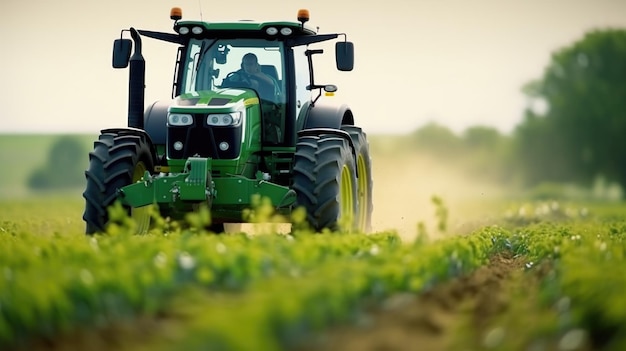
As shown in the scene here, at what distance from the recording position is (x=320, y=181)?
1267 cm

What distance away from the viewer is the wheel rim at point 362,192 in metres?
15.2

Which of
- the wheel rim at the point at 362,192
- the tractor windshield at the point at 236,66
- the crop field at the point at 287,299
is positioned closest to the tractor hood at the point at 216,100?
the tractor windshield at the point at 236,66

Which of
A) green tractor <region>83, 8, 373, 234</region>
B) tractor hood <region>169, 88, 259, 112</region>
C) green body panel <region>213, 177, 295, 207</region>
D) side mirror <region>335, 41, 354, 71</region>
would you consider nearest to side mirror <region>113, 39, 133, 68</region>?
green tractor <region>83, 8, 373, 234</region>

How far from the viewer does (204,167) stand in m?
12.9

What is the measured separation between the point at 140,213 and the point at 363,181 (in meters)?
3.00

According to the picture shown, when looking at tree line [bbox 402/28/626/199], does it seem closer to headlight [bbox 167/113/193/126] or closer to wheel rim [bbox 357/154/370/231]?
wheel rim [bbox 357/154/370/231]

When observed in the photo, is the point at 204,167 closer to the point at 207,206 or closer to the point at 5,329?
the point at 207,206

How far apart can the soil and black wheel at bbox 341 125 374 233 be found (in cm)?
598

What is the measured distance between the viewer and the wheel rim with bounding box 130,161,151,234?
529 inches

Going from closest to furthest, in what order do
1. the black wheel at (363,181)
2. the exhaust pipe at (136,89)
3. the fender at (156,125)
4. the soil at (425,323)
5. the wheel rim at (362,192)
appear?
the soil at (425,323) < the exhaust pipe at (136,89) < the fender at (156,125) < the black wheel at (363,181) < the wheel rim at (362,192)

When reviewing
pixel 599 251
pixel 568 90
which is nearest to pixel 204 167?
pixel 599 251

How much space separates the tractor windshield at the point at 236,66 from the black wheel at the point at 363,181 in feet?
4.00

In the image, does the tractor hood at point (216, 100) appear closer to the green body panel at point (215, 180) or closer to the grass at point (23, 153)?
the green body panel at point (215, 180)

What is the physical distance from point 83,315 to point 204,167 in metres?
5.97
